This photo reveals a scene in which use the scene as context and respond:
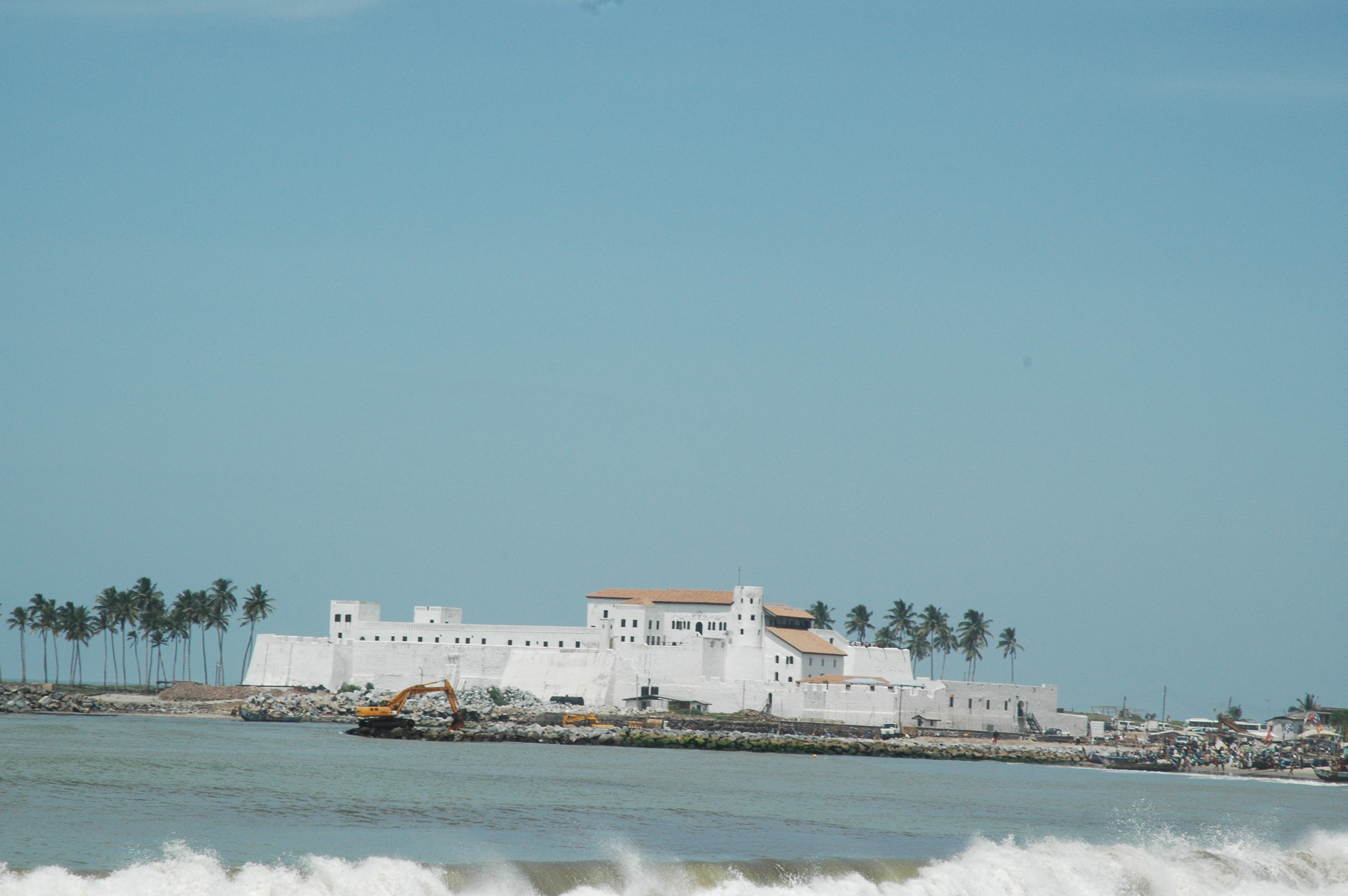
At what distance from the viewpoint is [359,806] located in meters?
28.2

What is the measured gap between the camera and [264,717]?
7688 centimetres

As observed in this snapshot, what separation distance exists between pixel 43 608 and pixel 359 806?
84.0 meters

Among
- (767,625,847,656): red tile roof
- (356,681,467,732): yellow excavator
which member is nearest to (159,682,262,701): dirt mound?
(356,681,467,732): yellow excavator

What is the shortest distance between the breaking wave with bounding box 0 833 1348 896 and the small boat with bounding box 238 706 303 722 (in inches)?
2319

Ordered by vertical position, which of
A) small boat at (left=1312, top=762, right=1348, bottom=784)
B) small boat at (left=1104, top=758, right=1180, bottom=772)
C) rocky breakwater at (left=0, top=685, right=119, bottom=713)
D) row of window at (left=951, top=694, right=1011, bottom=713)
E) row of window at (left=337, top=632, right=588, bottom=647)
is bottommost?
small boat at (left=1104, top=758, right=1180, bottom=772)

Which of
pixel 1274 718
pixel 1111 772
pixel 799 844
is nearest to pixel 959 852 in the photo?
pixel 799 844

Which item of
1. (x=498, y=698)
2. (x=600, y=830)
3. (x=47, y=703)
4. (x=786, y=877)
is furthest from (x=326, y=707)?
(x=786, y=877)

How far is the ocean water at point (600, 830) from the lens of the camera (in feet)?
60.9

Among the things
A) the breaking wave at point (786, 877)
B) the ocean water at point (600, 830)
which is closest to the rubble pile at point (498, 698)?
the ocean water at point (600, 830)

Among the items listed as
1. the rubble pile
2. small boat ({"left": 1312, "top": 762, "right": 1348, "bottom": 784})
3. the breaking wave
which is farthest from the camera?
the rubble pile

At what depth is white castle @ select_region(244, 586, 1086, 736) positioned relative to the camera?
251 feet

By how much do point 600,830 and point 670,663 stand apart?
55762 mm

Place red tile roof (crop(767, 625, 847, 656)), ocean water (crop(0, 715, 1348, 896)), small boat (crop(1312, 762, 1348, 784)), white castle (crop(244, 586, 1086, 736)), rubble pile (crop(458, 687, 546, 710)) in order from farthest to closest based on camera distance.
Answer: red tile roof (crop(767, 625, 847, 656)) → rubble pile (crop(458, 687, 546, 710)) → white castle (crop(244, 586, 1086, 736)) → small boat (crop(1312, 762, 1348, 784)) → ocean water (crop(0, 715, 1348, 896))

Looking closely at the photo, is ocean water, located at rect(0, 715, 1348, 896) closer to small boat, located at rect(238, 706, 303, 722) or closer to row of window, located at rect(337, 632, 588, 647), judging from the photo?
small boat, located at rect(238, 706, 303, 722)
